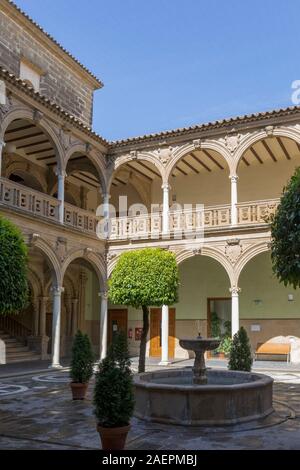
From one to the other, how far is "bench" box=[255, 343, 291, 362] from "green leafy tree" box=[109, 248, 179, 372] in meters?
5.99

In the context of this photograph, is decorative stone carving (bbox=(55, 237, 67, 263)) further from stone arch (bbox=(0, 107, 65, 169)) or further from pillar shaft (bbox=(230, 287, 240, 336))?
pillar shaft (bbox=(230, 287, 240, 336))

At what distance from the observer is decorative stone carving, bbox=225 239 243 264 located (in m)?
15.4

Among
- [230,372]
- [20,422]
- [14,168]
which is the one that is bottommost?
[20,422]

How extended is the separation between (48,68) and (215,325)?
442 inches

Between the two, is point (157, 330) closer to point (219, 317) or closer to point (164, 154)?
point (219, 317)

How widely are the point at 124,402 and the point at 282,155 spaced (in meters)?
14.3

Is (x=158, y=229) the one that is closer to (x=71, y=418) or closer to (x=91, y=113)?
(x=91, y=113)

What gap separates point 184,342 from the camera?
8219 mm

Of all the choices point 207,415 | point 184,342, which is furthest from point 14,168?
point 207,415

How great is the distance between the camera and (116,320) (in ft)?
67.1

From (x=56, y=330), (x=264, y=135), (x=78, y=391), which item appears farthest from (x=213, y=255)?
(x=78, y=391)

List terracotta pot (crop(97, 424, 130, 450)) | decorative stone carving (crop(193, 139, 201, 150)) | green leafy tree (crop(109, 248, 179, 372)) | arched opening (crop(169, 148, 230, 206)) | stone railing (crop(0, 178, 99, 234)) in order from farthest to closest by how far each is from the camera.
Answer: arched opening (crop(169, 148, 230, 206)) < decorative stone carving (crop(193, 139, 201, 150)) < stone railing (crop(0, 178, 99, 234)) < green leafy tree (crop(109, 248, 179, 372)) < terracotta pot (crop(97, 424, 130, 450))

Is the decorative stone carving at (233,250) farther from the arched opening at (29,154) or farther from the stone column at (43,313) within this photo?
the stone column at (43,313)

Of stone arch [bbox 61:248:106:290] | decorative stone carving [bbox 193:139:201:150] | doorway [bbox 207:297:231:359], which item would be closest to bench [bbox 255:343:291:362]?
doorway [bbox 207:297:231:359]
